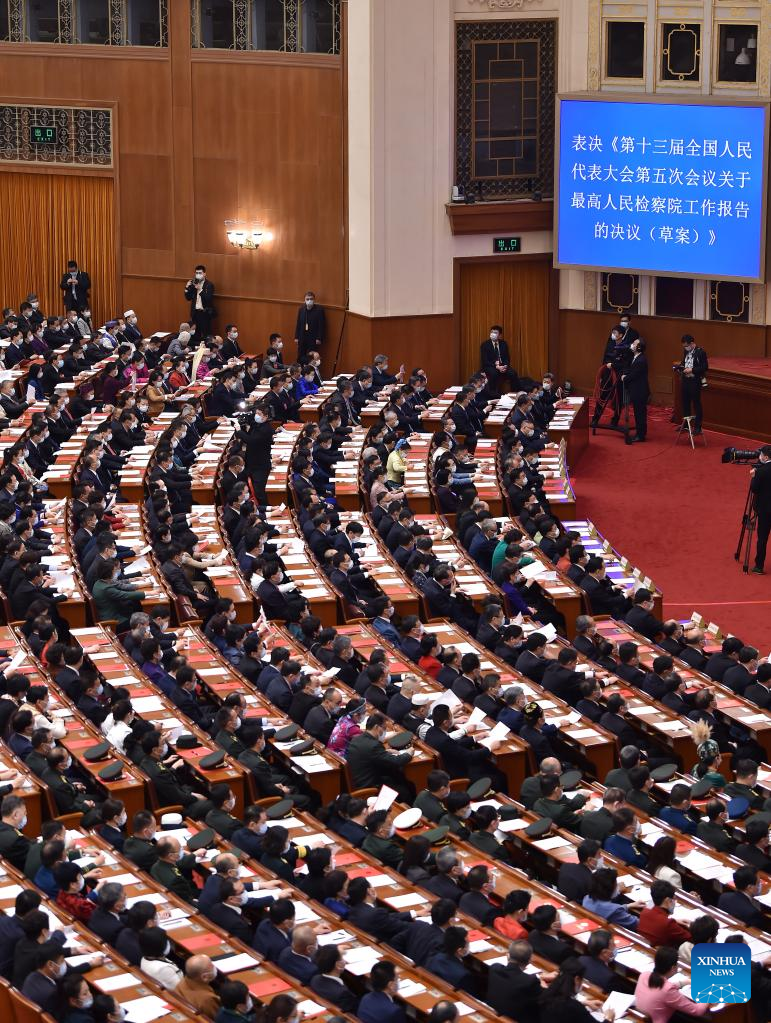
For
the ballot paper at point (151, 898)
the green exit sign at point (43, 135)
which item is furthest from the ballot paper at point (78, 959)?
the green exit sign at point (43, 135)

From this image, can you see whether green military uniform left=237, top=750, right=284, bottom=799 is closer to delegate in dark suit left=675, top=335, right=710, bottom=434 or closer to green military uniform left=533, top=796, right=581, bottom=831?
green military uniform left=533, top=796, right=581, bottom=831

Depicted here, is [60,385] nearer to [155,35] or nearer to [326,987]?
[155,35]

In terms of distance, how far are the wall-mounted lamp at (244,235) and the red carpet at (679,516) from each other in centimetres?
682

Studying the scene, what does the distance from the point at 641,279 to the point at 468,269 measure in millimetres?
2773

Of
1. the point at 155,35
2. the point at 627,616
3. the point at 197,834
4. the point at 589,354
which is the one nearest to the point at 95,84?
the point at 155,35

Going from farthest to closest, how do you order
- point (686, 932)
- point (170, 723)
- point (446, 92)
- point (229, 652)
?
point (446, 92)
point (229, 652)
point (170, 723)
point (686, 932)

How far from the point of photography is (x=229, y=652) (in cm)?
1648

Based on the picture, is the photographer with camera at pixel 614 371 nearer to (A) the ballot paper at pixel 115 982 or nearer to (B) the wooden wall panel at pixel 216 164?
(B) the wooden wall panel at pixel 216 164

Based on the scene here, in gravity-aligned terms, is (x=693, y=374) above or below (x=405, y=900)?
above

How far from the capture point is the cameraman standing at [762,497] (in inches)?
827

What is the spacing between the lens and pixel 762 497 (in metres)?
21.2

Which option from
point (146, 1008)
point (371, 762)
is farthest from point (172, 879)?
point (371, 762)

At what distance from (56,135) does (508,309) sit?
885cm

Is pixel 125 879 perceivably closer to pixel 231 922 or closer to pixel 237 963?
pixel 231 922
